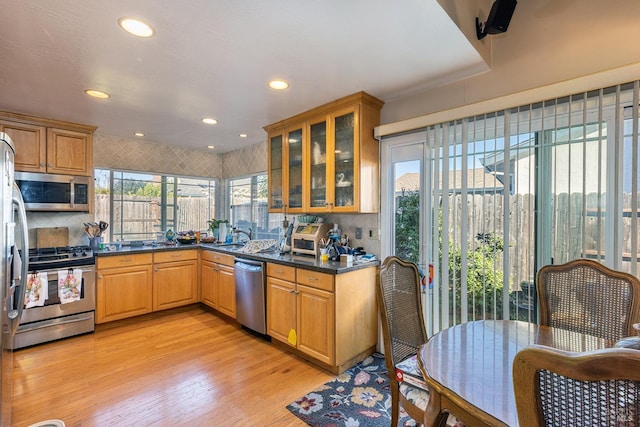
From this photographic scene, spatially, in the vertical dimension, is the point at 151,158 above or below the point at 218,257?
above

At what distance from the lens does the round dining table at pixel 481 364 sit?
933 mm

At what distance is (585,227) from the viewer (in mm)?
1789

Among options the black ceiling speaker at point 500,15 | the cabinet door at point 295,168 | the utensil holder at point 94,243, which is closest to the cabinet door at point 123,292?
the utensil holder at point 94,243

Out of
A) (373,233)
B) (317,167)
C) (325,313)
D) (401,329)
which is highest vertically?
(317,167)

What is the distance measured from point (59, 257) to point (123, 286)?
2.29 ft

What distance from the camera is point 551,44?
195 centimetres

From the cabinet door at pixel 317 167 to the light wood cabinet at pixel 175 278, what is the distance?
2070 mm

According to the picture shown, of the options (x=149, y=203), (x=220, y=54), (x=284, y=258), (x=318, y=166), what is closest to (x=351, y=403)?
(x=284, y=258)

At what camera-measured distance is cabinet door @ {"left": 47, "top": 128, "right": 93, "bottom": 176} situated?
3354 mm

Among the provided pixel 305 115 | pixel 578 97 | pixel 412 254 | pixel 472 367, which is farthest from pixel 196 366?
pixel 578 97

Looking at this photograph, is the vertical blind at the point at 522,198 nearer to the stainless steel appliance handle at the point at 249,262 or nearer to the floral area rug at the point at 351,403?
the floral area rug at the point at 351,403

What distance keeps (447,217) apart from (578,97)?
1061 mm

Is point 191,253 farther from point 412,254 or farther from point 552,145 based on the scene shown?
point 552,145

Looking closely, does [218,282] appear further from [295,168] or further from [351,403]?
[351,403]
